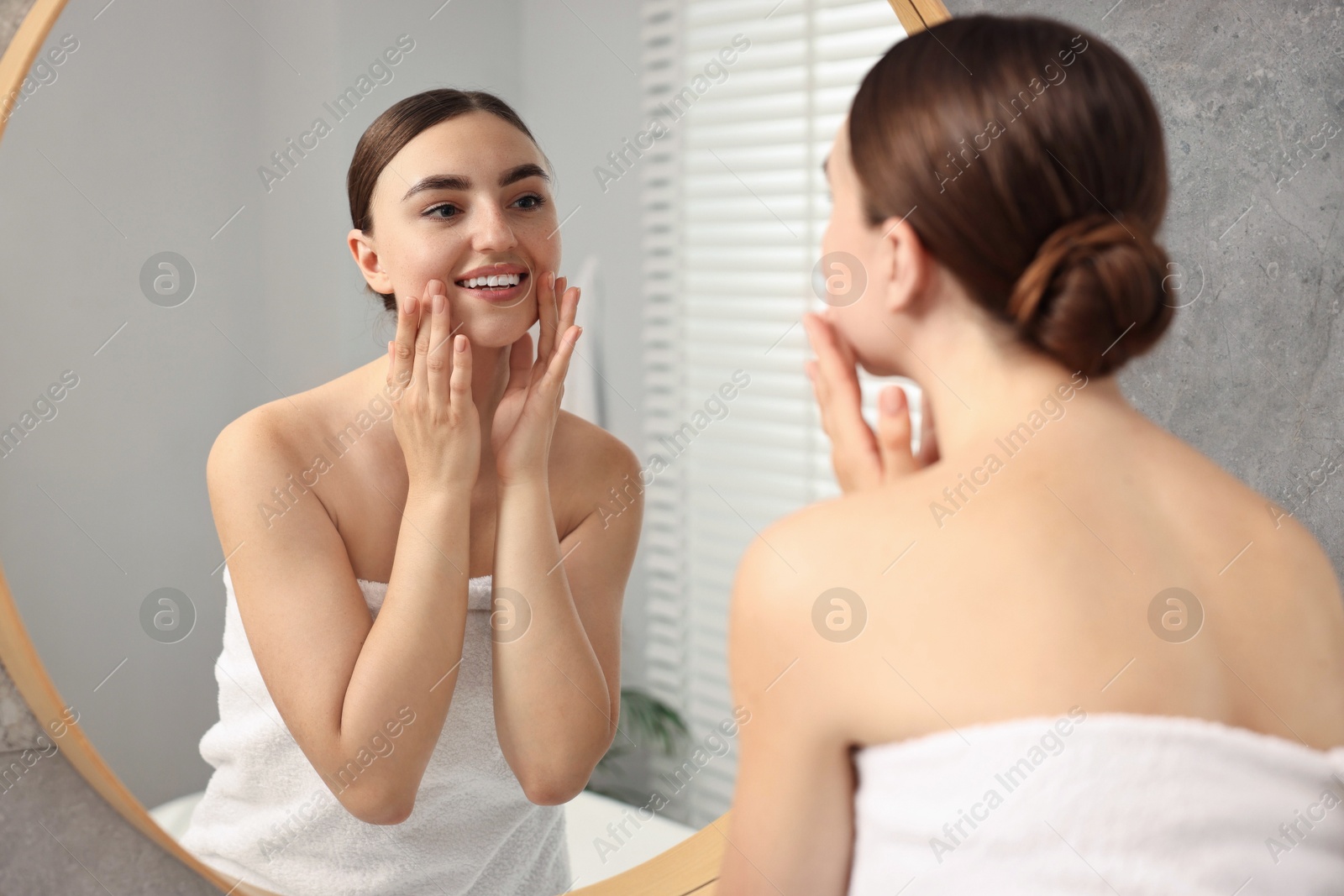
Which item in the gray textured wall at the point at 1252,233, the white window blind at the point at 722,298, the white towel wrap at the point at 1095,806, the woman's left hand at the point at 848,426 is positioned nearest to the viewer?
the white towel wrap at the point at 1095,806

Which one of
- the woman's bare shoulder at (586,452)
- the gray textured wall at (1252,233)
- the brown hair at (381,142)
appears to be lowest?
the gray textured wall at (1252,233)

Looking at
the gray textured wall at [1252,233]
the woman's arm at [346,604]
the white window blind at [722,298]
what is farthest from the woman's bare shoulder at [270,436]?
the gray textured wall at [1252,233]

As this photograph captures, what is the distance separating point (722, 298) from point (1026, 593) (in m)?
0.37

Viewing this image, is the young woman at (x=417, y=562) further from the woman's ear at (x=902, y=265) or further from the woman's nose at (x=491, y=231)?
the woman's ear at (x=902, y=265)

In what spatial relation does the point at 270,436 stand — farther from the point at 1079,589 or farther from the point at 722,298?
the point at 1079,589

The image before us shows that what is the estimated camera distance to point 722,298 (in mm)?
791

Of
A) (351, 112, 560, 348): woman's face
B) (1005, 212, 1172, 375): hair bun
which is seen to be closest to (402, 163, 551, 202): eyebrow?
(351, 112, 560, 348): woman's face

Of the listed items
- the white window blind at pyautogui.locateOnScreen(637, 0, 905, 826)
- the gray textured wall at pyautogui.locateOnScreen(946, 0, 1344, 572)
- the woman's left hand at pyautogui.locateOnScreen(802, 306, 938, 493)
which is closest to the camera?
the woman's left hand at pyautogui.locateOnScreen(802, 306, 938, 493)

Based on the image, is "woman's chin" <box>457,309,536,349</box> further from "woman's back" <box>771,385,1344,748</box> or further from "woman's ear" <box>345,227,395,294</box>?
"woman's back" <box>771,385,1344,748</box>

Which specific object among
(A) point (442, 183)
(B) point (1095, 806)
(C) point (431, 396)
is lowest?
(B) point (1095, 806)

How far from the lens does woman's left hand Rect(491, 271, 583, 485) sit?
708 millimetres

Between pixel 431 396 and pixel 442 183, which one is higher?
pixel 442 183

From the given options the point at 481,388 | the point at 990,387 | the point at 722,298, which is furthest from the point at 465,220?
the point at 990,387

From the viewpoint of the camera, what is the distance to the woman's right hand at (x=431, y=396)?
0.67 metres
